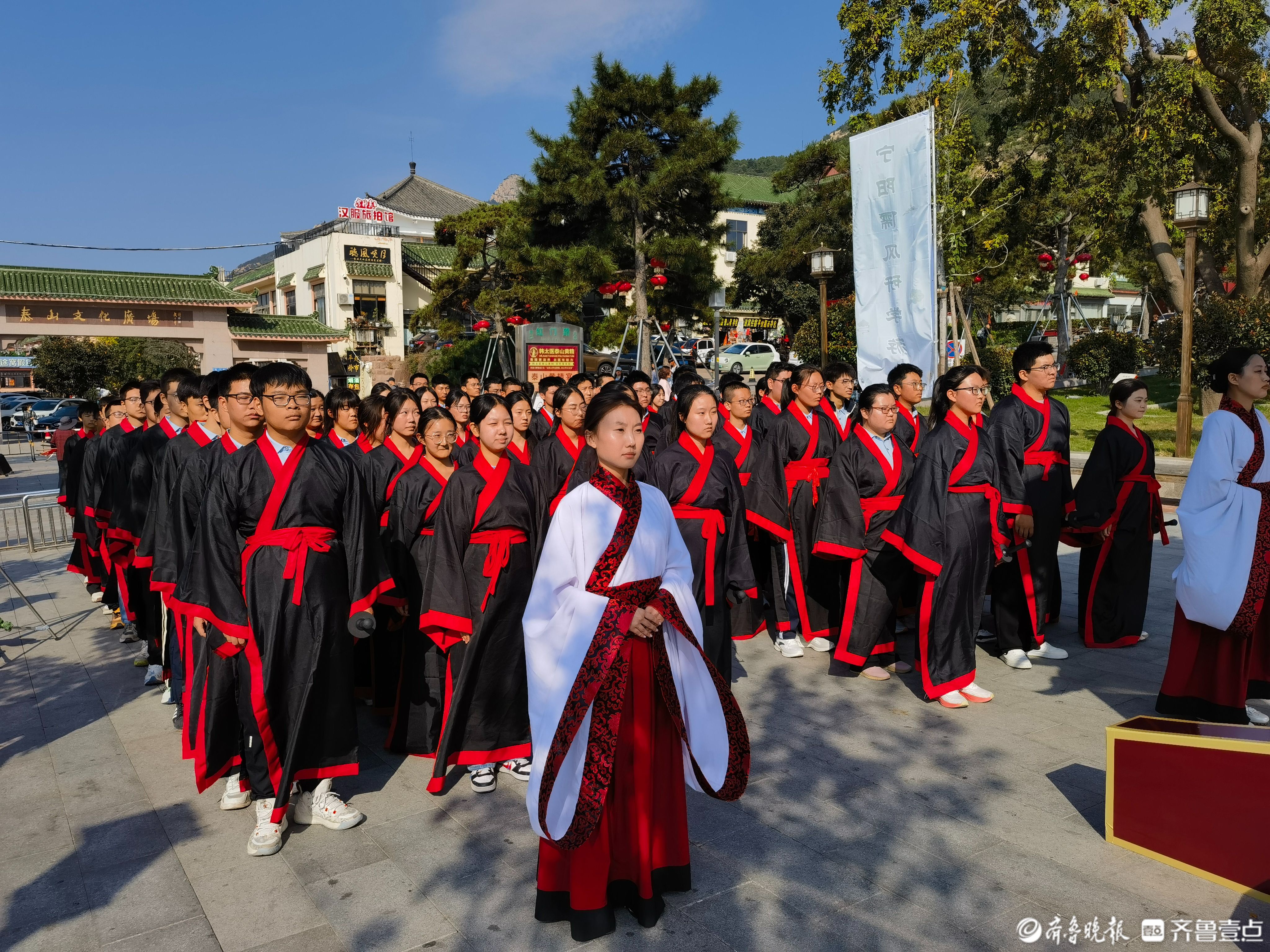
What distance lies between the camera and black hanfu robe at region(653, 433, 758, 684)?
482cm

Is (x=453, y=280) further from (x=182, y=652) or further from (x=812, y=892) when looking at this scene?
(x=812, y=892)

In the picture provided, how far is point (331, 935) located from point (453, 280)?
2986cm

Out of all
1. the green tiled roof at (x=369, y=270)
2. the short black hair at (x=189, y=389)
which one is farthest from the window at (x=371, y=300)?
the short black hair at (x=189, y=389)

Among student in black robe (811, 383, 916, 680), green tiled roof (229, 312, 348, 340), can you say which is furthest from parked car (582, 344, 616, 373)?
student in black robe (811, 383, 916, 680)

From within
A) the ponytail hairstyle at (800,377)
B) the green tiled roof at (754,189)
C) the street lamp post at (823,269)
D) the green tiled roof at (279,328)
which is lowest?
the ponytail hairstyle at (800,377)

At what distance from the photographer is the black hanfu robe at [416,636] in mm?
4492

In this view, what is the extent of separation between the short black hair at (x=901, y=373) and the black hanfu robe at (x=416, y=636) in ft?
10.7

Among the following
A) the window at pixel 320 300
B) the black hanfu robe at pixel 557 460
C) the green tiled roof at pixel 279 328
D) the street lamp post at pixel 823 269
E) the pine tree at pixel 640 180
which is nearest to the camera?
the black hanfu robe at pixel 557 460

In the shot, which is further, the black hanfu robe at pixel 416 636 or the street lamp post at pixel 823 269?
the street lamp post at pixel 823 269

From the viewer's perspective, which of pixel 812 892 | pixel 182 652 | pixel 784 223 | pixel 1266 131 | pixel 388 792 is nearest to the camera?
pixel 812 892

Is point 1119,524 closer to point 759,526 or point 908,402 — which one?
point 908,402

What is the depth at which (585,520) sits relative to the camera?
290 centimetres

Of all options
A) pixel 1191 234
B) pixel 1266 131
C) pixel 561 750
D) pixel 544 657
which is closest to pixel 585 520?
pixel 544 657

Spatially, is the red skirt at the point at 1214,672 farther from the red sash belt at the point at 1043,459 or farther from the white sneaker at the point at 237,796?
the white sneaker at the point at 237,796
